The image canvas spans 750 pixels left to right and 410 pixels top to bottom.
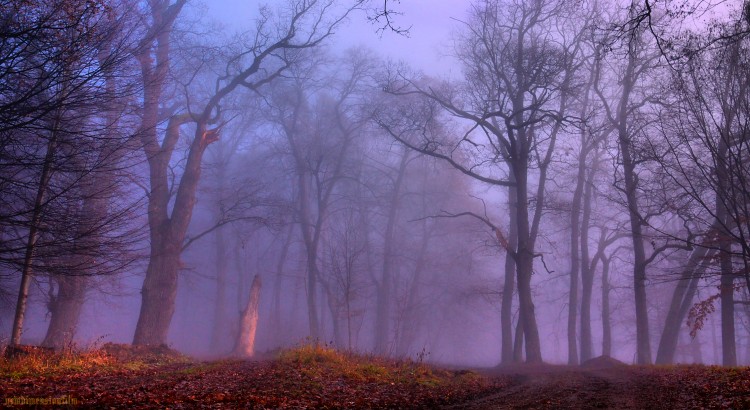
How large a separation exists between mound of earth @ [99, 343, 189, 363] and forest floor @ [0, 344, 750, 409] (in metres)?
1.43

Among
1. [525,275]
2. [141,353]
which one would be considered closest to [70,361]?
[141,353]

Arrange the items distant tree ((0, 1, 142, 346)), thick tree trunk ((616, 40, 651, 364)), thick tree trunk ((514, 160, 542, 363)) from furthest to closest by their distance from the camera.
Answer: thick tree trunk ((514, 160, 542, 363)) < thick tree trunk ((616, 40, 651, 364)) < distant tree ((0, 1, 142, 346))

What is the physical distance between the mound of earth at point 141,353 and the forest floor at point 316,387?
4.70 ft

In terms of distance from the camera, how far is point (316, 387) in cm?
820

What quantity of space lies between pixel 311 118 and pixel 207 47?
46.3 ft

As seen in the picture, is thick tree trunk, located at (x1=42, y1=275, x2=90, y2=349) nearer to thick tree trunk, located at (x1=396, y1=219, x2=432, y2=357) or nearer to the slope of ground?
the slope of ground

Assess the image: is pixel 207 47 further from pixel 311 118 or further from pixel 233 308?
pixel 233 308

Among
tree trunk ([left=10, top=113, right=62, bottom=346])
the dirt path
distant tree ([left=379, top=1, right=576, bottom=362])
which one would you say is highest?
distant tree ([left=379, top=1, right=576, bottom=362])

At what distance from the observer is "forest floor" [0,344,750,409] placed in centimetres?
649

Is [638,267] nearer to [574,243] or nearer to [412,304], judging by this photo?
[574,243]

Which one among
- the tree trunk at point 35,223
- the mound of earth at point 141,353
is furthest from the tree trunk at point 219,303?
the tree trunk at point 35,223

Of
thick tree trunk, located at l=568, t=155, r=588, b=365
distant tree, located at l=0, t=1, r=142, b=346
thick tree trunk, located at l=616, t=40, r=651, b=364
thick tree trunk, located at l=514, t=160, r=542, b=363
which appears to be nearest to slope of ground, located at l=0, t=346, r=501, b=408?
distant tree, located at l=0, t=1, r=142, b=346

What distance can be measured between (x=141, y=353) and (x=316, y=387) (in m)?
8.50

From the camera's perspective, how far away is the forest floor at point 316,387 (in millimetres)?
6492
